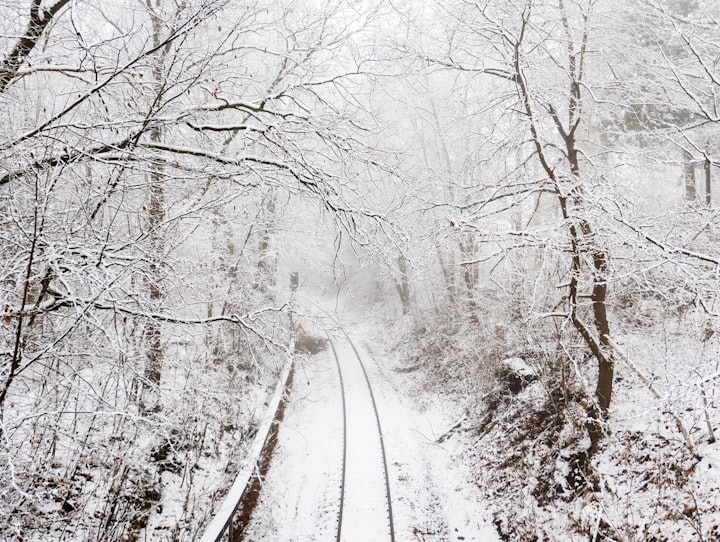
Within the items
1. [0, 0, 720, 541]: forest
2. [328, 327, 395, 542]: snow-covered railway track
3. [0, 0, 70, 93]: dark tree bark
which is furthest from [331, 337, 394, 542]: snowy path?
[0, 0, 70, 93]: dark tree bark

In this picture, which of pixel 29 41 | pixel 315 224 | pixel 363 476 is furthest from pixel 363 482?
pixel 29 41

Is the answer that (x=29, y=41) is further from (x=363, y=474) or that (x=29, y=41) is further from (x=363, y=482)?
(x=363, y=474)

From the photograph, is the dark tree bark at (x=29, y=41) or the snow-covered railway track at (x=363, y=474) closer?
the dark tree bark at (x=29, y=41)

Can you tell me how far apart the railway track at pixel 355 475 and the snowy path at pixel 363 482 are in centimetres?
2

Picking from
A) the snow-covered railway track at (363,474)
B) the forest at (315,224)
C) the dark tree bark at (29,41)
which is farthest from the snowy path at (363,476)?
the dark tree bark at (29,41)

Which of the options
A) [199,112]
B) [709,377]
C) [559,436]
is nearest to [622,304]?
[559,436]

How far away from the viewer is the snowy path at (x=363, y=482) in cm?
773

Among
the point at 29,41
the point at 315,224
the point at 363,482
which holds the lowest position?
the point at 363,482

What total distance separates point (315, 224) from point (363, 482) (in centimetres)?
650

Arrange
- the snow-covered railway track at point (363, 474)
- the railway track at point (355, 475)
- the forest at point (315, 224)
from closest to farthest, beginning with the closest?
1. the forest at point (315, 224)
2. the railway track at point (355, 475)
3. the snow-covered railway track at point (363, 474)

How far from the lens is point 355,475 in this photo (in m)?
9.55

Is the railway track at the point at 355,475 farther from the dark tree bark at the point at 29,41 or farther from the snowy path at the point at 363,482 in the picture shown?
the dark tree bark at the point at 29,41

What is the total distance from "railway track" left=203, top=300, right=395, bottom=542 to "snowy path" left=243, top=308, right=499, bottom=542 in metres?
0.02

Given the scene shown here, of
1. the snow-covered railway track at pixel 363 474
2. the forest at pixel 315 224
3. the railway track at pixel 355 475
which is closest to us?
the forest at pixel 315 224
